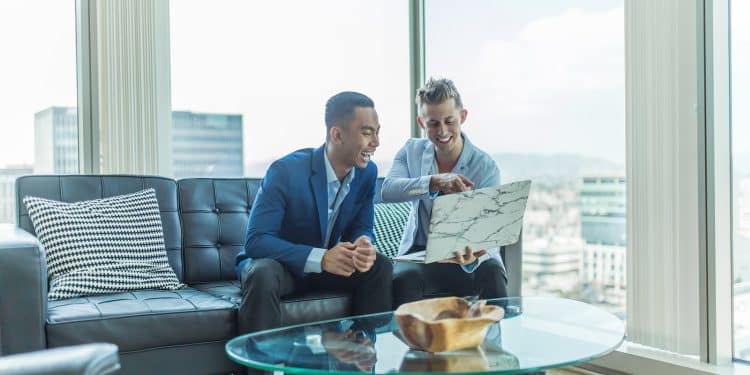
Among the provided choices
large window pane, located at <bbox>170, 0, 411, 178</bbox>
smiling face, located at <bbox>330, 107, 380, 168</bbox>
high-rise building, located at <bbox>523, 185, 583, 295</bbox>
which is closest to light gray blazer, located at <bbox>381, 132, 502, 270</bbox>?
smiling face, located at <bbox>330, 107, 380, 168</bbox>

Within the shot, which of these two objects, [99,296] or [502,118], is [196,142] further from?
[502,118]

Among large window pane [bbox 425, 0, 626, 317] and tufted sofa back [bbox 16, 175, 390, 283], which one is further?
large window pane [bbox 425, 0, 626, 317]

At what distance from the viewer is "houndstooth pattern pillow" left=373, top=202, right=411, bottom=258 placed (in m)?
2.94

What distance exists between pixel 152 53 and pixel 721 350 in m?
2.65

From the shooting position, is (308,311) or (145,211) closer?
(308,311)

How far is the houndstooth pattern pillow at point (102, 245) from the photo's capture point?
7.74ft

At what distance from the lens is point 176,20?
334cm

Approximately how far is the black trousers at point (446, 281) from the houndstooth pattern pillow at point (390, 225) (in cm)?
38

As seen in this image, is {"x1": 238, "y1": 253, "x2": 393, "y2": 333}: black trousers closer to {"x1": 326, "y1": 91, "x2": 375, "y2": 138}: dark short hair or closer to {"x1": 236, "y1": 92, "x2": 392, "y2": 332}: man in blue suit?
{"x1": 236, "y1": 92, "x2": 392, "y2": 332}: man in blue suit

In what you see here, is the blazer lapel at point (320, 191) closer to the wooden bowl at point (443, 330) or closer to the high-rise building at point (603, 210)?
the wooden bowl at point (443, 330)

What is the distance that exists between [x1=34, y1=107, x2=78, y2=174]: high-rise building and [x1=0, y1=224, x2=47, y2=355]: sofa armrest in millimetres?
1230

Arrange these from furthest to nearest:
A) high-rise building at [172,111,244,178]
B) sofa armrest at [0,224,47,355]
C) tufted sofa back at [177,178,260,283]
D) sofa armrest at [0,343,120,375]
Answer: high-rise building at [172,111,244,178], tufted sofa back at [177,178,260,283], sofa armrest at [0,224,47,355], sofa armrest at [0,343,120,375]

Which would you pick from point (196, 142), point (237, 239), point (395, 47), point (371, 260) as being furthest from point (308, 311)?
point (395, 47)

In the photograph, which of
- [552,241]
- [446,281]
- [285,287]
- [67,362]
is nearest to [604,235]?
[552,241]
